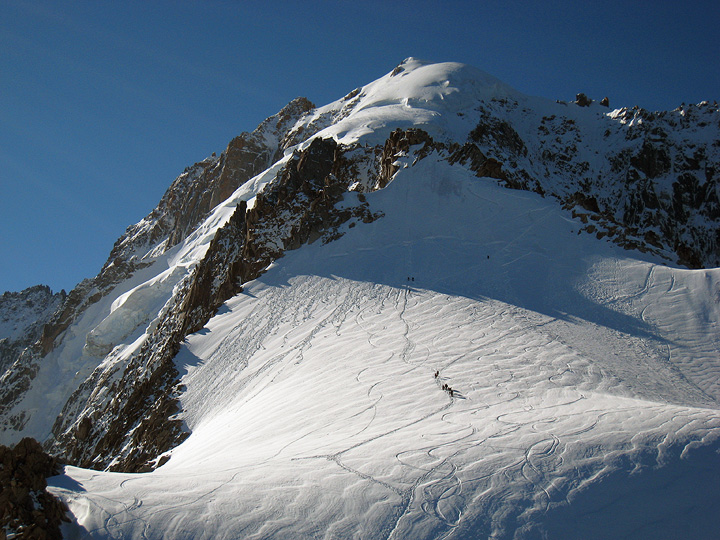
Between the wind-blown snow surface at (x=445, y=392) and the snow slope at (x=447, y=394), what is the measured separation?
49 mm

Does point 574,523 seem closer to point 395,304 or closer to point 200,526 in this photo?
point 200,526

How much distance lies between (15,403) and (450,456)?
2615 inches

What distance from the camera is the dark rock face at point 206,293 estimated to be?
21781 mm

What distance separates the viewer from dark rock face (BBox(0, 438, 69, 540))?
5946 millimetres

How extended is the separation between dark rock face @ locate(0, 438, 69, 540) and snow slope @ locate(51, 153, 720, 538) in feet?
0.89

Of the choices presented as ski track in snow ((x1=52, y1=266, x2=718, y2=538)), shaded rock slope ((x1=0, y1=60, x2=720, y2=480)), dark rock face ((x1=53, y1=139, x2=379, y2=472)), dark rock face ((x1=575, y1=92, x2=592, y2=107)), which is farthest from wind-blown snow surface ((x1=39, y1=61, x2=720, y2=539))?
Answer: dark rock face ((x1=575, y1=92, x2=592, y2=107))

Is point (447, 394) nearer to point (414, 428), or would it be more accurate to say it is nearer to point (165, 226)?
point (414, 428)

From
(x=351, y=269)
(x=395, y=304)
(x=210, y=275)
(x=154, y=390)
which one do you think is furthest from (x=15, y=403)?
(x=395, y=304)

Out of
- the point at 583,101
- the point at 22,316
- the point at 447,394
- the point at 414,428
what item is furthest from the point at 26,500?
the point at 22,316

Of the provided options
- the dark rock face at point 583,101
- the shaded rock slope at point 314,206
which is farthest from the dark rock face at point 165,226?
the dark rock face at point 583,101

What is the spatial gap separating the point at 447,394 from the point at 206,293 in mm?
24966

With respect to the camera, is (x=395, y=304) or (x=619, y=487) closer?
(x=619, y=487)

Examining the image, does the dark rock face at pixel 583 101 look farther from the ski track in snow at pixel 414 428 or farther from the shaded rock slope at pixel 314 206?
the ski track in snow at pixel 414 428

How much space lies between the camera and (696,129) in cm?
5244
